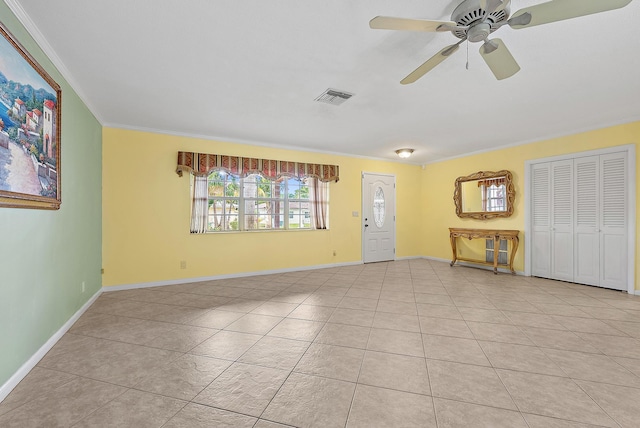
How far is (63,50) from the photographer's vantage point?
7.84 feet

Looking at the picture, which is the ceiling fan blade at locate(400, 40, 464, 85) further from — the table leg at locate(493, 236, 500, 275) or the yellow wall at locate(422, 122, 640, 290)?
the table leg at locate(493, 236, 500, 275)

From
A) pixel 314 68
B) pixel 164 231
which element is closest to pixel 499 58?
pixel 314 68

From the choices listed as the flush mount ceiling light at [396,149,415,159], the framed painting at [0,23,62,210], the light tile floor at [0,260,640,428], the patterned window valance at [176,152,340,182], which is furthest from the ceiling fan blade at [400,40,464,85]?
the flush mount ceiling light at [396,149,415,159]

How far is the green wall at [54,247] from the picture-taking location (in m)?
1.87

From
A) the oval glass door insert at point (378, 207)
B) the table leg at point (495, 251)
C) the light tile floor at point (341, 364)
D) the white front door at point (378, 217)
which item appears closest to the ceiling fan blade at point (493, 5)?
the light tile floor at point (341, 364)

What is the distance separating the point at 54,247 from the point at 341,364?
268cm

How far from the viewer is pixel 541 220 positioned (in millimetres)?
5047

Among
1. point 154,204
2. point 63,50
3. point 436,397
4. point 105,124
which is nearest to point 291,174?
point 154,204

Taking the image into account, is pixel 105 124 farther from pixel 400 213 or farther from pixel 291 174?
pixel 400 213

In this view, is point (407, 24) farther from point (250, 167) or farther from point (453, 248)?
point (453, 248)

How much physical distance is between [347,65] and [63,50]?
2.39m

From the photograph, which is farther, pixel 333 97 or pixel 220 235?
pixel 220 235

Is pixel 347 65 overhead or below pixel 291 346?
overhead

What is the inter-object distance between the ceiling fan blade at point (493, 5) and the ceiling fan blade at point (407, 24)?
0.16 meters
